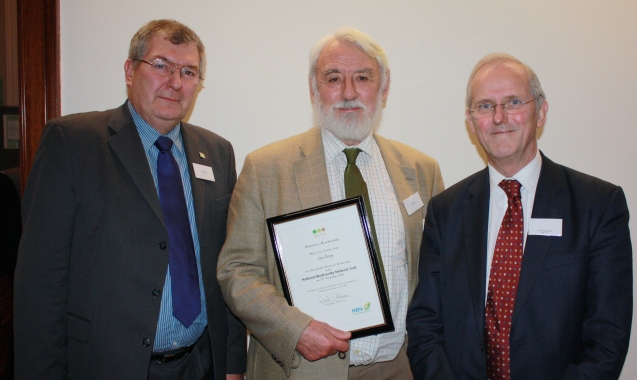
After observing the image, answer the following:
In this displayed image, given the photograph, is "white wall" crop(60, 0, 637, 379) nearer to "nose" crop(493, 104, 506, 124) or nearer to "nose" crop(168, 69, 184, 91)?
"nose" crop(168, 69, 184, 91)

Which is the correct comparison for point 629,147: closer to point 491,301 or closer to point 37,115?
point 491,301

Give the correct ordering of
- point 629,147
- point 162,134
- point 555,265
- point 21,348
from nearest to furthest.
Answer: point 555,265 → point 21,348 → point 162,134 → point 629,147

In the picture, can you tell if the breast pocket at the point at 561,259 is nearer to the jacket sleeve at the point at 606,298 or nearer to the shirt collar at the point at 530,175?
the jacket sleeve at the point at 606,298

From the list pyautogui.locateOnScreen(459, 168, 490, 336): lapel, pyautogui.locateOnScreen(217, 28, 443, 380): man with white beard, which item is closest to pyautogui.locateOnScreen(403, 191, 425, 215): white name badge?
pyautogui.locateOnScreen(217, 28, 443, 380): man with white beard

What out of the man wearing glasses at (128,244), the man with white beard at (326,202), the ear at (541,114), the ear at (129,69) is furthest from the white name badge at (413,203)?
the ear at (129,69)

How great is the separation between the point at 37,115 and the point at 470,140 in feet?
9.17

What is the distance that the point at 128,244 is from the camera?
86.4 inches

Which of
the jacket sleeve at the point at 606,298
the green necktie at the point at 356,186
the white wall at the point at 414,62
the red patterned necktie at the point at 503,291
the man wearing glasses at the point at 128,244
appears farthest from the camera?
the white wall at the point at 414,62

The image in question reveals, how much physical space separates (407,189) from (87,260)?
4.95 feet

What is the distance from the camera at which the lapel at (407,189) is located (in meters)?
2.47

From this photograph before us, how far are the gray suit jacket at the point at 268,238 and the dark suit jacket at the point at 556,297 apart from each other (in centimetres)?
34

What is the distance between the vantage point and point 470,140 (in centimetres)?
343

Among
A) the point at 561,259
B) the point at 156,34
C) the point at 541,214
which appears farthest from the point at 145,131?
the point at 561,259

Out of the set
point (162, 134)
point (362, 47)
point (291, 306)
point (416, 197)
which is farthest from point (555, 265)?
point (162, 134)
